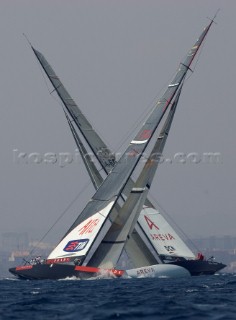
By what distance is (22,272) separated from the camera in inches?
2271

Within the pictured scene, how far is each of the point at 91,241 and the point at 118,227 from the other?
305 cm

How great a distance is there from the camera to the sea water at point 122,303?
3045cm

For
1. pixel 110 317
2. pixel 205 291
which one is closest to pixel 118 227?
pixel 205 291

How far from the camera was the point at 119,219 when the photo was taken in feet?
188

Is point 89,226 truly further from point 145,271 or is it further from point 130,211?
point 145,271

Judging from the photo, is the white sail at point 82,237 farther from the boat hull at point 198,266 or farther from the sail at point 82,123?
the boat hull at point 198,266

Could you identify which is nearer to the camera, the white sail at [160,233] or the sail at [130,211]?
the sail at [130,211]

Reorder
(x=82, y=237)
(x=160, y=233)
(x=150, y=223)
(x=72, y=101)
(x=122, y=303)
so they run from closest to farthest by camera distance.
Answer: (x=122, y=303)
(x=82, y=237)
(x=150, y=223)
(x=160, y=233)
(x=72, y=101)

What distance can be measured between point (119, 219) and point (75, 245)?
12.0 ft

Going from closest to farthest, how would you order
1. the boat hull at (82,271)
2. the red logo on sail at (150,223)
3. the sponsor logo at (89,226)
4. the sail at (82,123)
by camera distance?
the boat hull at (82,271) < the sponsor logo at (89,226) < the sail at (82,123) < the red logo on sail at (150,223)

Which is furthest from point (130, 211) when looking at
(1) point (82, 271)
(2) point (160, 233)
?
(2) point (160, 233)

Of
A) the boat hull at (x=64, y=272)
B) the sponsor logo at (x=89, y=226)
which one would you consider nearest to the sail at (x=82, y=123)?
the sponsor logo at (x=89, y=226)

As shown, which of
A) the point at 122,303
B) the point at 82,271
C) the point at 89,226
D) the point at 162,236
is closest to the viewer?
the point at 122,303

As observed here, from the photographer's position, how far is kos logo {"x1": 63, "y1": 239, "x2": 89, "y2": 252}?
54.7 meters
